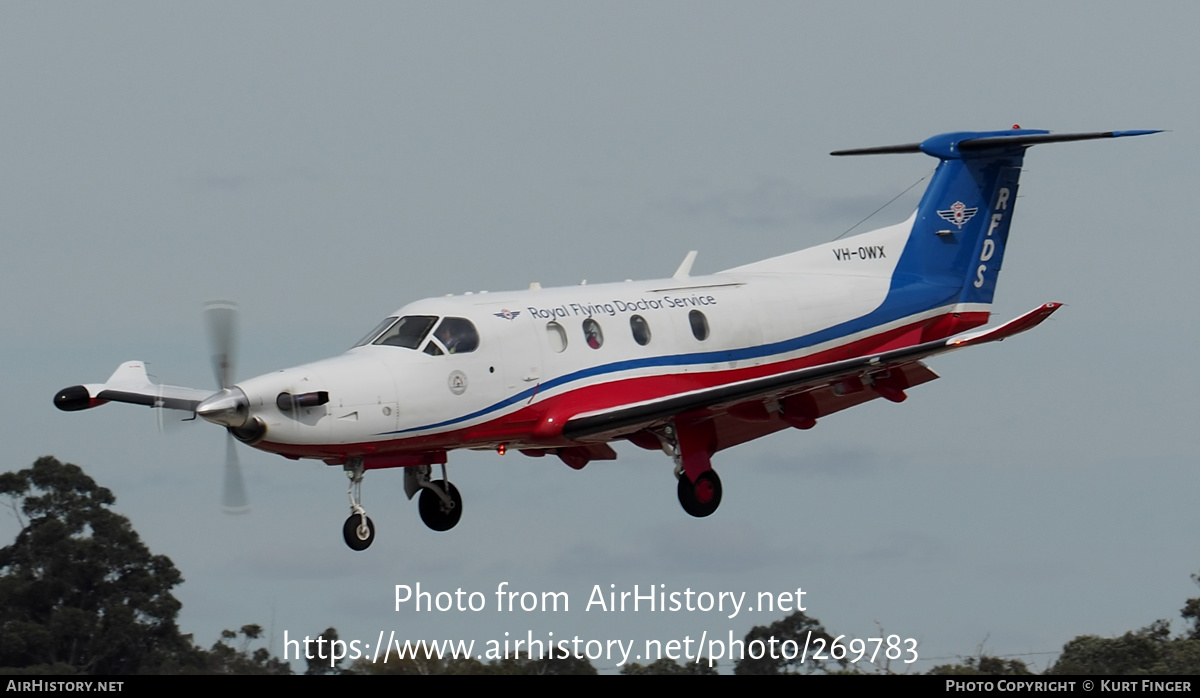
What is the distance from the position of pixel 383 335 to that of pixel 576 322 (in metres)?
2.80

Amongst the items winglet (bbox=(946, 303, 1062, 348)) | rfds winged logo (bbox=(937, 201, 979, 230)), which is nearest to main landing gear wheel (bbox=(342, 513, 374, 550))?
winglet (bbox=(946, 303, 1062, 348))

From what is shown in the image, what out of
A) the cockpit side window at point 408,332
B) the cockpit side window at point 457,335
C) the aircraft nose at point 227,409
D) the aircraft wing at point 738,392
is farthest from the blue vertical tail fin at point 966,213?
the aircraft nose at point 227,409

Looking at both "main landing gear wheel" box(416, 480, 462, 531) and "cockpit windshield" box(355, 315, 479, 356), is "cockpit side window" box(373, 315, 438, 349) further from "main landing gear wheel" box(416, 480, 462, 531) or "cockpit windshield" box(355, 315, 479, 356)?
"main landing gear wheel" box(416, 480, 462, 531)

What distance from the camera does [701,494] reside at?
28812mm

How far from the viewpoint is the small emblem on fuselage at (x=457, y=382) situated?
2628 centimetres

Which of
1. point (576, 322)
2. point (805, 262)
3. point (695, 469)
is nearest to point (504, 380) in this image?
point (576, 322)

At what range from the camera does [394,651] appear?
27.0 m

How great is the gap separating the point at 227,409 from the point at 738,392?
708 centimetres

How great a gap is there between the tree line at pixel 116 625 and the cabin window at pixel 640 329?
487cm

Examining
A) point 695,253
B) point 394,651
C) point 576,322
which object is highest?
point 695,253

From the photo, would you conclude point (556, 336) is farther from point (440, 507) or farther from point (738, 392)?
point (440, 507)

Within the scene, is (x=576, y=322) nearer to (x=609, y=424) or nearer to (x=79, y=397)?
(x=609, y=424)

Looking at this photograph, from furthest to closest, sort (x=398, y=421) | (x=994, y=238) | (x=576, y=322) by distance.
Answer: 1. (x=994, y=238)
2. (x=576, y=322)
3. (x=398, y=421)

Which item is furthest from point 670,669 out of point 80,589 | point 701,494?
point 80,589
